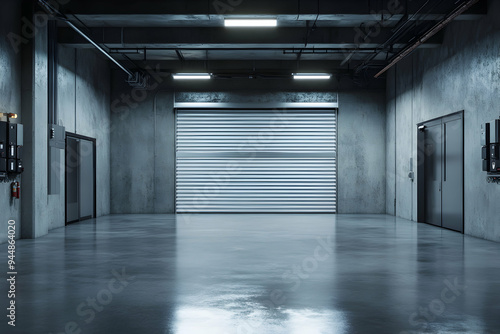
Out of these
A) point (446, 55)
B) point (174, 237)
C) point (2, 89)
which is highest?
point (446, 55)

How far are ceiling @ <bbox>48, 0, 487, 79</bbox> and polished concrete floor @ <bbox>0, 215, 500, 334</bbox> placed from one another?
4616 millimetres

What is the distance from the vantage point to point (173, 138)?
1683 cm

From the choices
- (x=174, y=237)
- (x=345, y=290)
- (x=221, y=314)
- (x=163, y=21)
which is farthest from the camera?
(x=163, y=21)

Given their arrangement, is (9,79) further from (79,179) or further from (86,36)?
(79,179)

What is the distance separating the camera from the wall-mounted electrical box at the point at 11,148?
899 centimetres

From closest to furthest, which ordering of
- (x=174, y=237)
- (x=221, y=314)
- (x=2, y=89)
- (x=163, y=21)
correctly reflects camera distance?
(x=221, y=314), (x=2, y=89), (x=174, y=237), (x=163, y=21)

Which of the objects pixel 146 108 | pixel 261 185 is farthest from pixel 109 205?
pixel 261 185

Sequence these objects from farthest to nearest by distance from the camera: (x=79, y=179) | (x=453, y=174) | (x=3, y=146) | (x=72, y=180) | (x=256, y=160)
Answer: (x=256, y=160)
(x=79, y=179)
(x=72, y=180)
(x=453, y=174)
(x=3, y=146)

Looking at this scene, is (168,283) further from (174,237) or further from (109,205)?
(109,205)

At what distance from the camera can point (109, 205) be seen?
656 inches

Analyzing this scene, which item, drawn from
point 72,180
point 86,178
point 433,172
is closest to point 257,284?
point 433,172

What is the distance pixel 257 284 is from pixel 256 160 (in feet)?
37.3

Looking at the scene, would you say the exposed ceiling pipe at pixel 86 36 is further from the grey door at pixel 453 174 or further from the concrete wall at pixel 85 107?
the grey door at pixel 453 174

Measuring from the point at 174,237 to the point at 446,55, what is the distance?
756 cm
